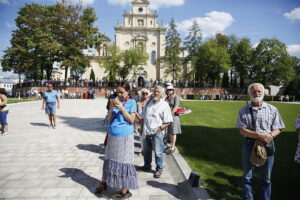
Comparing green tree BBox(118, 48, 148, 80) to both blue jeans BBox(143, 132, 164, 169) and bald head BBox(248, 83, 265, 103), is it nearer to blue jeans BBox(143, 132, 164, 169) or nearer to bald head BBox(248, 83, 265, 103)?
blue jeans BBox(143, 132, 164, 169)

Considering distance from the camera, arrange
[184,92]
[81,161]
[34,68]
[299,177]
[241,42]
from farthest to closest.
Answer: [241,42], [184,92], [34,68], [81,161], [299,177]

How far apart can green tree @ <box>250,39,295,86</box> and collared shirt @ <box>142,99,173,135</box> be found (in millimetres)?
44808

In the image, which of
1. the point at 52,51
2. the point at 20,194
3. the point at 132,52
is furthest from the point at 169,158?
the point at 132,52

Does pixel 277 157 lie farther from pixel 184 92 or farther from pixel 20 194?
pixel 184 92

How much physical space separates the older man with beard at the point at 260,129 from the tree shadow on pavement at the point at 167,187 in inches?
49.1

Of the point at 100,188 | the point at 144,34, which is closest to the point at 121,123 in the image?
the point at 100,188

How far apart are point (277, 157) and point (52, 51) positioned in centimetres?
3360

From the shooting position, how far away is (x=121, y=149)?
3318mm

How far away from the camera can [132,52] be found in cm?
4194

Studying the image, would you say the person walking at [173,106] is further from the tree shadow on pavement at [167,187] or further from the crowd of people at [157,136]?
the tree shadow on pavement at [167,187]

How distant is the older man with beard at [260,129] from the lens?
113 inches

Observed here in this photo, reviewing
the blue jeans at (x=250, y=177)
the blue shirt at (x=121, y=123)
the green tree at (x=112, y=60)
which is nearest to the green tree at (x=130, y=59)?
the green tree at (x=112, y=60)

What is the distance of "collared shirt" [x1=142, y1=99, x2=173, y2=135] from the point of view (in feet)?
13.6

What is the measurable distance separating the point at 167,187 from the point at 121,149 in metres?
1.35
